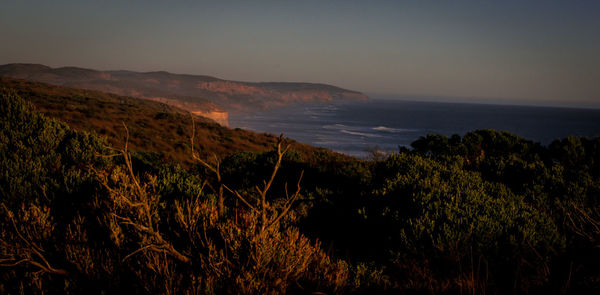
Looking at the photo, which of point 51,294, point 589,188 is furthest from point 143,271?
point 589,188

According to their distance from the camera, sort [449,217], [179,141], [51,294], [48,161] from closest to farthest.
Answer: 1. [51,294]
2. [449,217]
3. [48,161]
4. [179,141]

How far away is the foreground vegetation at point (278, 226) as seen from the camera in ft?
15.0

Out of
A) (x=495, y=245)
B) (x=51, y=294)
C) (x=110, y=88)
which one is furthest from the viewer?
(x=110, y=88)

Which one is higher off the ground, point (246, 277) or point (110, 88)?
point (110, 88)

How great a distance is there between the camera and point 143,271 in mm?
4773

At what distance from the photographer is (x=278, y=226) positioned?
520cm

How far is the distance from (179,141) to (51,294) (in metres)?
26.9

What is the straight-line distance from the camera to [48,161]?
9.40 meters

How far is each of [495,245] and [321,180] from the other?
8.32m

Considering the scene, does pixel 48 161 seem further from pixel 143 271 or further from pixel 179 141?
pixel 179 141

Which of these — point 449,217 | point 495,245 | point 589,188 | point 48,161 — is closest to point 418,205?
point 449,217

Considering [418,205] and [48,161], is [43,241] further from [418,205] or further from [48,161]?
[418,205]

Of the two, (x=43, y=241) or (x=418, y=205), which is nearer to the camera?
(x=43, y=241)

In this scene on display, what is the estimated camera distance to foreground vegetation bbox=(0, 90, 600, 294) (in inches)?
181
